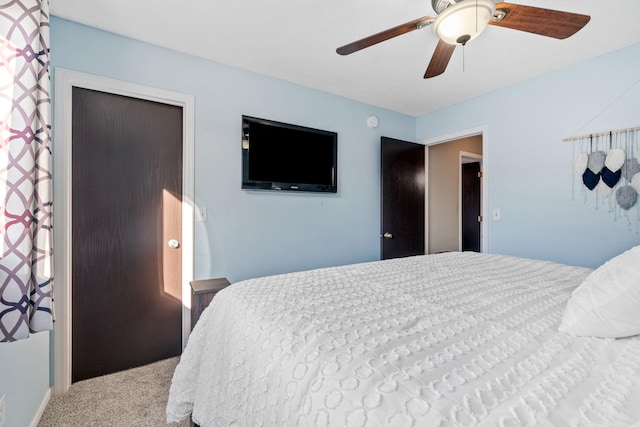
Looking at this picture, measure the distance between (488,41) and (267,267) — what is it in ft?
8.33

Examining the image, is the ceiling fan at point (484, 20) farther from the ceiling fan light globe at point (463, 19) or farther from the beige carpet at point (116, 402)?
the beige carpet at point (116, 402)

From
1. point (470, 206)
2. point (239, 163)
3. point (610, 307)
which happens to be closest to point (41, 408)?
point (239, 163)

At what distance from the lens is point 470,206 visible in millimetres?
5047

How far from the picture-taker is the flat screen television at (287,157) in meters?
2.49

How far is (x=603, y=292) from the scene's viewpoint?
2.72ft

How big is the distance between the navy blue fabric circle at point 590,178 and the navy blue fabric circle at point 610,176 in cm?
4

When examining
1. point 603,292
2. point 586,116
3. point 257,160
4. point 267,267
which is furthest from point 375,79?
point 603,292

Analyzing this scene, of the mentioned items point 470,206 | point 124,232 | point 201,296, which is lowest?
point 201,296

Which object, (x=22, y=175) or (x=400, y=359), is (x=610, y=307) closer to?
(x=400, y=359)

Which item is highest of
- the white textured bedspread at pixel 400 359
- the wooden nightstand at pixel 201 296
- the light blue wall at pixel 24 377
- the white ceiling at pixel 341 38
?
the white ceiling at pixel 341 38

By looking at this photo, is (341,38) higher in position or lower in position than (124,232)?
higher

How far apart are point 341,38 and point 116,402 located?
2827 mm

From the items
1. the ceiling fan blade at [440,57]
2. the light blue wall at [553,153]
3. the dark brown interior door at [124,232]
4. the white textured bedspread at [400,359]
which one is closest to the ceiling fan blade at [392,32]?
the ceiling fan blade at [440,57]

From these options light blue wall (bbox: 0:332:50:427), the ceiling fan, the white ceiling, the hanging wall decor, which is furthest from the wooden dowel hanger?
light blue wall (bbox: 0:332:50:427)
